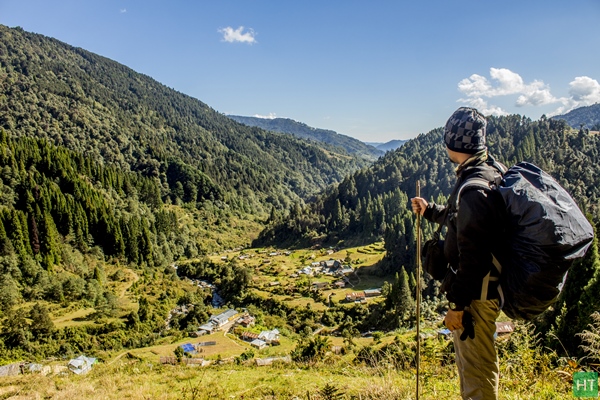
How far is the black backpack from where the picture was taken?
7.56ft

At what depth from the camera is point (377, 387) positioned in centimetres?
432

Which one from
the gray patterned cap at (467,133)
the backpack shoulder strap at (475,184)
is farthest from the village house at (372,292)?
the backpack shoulder strap at (475,184)

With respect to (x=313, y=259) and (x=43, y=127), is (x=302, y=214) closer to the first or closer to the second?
(x=313, y=259)

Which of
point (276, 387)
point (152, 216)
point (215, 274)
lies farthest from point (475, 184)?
point (152, 216)

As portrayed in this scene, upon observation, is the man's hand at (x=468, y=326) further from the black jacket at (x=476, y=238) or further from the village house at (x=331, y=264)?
the village house at (x=331, y=264)

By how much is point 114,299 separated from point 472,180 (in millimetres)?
45983

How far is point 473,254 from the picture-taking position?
2.53 metres

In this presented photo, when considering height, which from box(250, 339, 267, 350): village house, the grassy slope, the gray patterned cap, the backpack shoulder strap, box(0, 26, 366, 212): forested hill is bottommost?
box(250, 339, 267, 350): village house

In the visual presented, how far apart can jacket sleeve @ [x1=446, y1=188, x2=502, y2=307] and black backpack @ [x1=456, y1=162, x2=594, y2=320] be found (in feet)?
0.32

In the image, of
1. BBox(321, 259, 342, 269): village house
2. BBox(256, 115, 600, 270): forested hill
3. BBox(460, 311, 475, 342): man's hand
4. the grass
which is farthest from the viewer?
BBox(256, 115, 600, 270): forested hill

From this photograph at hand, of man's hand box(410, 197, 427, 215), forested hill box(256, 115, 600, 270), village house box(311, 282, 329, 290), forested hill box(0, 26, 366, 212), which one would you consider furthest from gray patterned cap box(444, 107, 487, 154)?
forested hill box(0, 26, 366, 212)

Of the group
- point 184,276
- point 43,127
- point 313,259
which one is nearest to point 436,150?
point 313,259

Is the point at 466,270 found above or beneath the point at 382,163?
beneath

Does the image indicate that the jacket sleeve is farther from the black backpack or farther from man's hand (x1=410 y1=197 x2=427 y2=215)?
man's hand (x1=410 y1=197 x2=427 y2=215)
